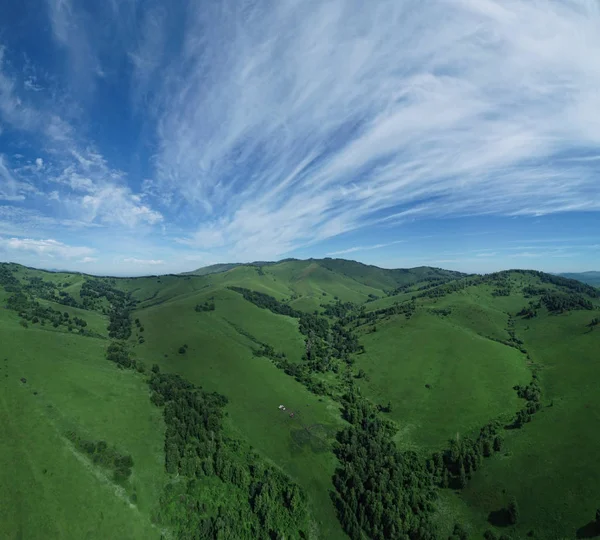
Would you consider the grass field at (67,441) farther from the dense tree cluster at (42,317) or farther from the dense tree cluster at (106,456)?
the dense tree cluster at (42,317)

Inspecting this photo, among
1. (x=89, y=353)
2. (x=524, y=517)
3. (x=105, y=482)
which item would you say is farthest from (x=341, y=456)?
(x=89, y=353)

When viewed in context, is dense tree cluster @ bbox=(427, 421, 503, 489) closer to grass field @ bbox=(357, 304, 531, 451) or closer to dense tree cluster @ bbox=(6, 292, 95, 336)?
grass field @ bbox=(357, 304, 531, 451)

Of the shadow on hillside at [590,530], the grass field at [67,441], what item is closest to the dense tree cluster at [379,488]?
the shadow on hillside at [590,530]

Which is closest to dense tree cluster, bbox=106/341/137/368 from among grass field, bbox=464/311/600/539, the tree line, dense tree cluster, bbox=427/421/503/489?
the tree line

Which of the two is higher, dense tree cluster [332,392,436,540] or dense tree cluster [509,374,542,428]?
dense tree cluster [509,374,542,428]

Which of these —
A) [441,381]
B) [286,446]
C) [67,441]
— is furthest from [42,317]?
[441,381]

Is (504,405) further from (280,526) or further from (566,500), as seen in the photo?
(280,526)

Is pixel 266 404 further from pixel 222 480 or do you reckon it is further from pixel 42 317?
pixel 42 317

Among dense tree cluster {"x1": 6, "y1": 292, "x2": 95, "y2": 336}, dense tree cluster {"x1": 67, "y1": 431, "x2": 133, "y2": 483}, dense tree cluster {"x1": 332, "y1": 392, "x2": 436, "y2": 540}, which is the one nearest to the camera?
dense tree cluster {"x1": 332, "y1": 392, "x2": 436, "y2": 540}
